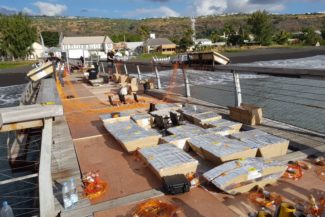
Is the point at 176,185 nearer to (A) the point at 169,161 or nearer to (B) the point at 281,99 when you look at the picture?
(A) the point at 169,161

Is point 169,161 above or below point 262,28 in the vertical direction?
below

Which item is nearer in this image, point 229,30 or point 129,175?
point 129,175

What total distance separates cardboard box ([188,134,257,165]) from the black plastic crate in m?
0.76

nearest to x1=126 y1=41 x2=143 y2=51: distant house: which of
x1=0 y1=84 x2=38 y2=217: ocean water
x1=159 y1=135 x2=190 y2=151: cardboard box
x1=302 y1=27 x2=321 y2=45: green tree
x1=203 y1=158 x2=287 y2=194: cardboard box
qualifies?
x1=302 y1=27 x2=321 y2=45: green tree

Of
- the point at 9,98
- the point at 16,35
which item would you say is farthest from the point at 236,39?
the point at 9,98

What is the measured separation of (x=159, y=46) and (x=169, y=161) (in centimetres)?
10712

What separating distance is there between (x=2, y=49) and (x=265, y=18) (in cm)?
9551

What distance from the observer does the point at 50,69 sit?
1667 centimetres

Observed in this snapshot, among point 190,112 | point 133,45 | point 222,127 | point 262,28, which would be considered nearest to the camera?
point 222,127

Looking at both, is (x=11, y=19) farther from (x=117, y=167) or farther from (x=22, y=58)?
(x=117, y=167)

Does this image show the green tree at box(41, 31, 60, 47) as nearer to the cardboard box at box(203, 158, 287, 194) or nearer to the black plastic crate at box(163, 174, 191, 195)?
the black plastic crate at box(163, 174, 191, 195)

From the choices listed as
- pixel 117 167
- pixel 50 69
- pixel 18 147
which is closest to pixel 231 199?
pixel 117 167

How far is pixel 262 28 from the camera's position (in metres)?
117

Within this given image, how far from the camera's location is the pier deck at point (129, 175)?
393cm
